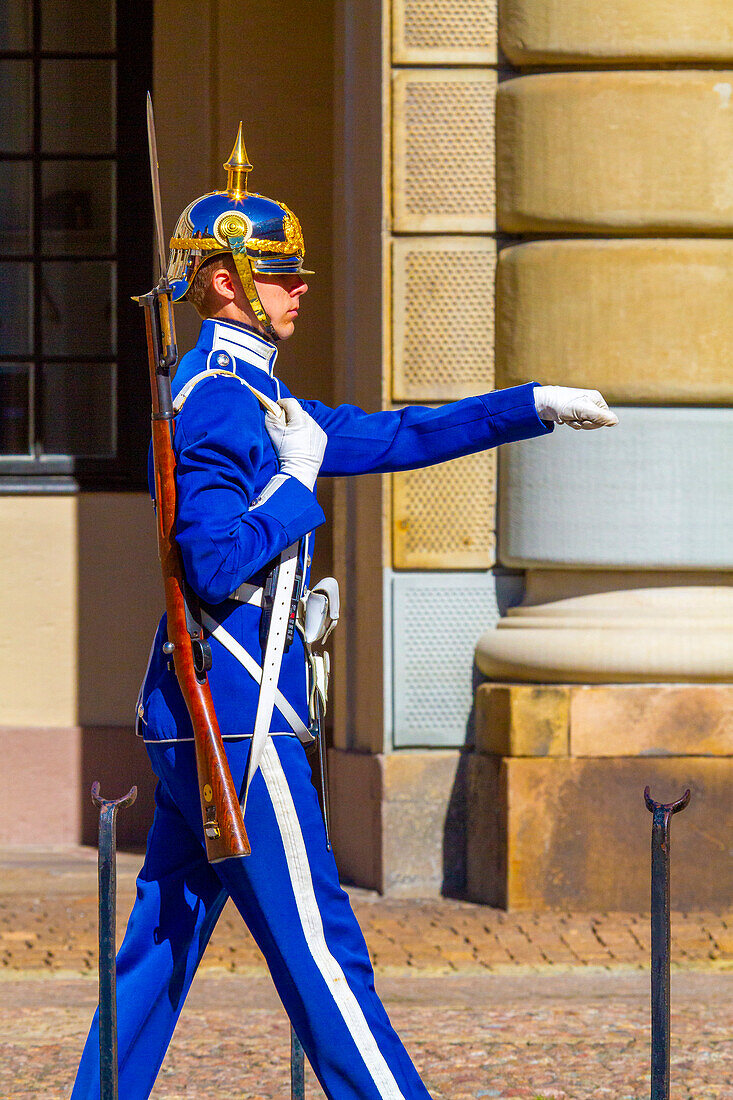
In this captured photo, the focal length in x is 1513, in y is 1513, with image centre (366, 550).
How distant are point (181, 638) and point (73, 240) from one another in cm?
496

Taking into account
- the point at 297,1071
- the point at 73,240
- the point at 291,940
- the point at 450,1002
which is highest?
the point at 73,240

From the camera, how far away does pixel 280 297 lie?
3.04 metres

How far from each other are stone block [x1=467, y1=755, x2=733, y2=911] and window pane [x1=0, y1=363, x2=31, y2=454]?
10.0 ft

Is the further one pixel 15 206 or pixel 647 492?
pixel 15 206

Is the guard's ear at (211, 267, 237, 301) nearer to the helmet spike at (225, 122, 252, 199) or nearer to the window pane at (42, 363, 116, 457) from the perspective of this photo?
the helmet spike at (225, 122, 252, 199)

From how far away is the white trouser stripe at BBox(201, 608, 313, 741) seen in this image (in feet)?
9.36

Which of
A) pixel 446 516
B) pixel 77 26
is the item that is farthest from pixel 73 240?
pixel 446 516

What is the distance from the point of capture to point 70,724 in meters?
7.23

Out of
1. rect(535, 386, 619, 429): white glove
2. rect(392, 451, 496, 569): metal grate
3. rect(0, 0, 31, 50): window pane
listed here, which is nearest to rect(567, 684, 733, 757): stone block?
rect(392, 451, 496, 569): metal grate

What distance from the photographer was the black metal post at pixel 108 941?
2.66 m

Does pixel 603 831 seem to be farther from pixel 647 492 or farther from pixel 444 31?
pixel 444 31

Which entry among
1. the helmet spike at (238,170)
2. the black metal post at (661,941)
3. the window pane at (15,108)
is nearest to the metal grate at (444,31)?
the window pane at (15,108)

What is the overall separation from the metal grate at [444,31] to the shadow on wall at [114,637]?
2411 millimetres

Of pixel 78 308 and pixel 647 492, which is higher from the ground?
pixel 78 308
